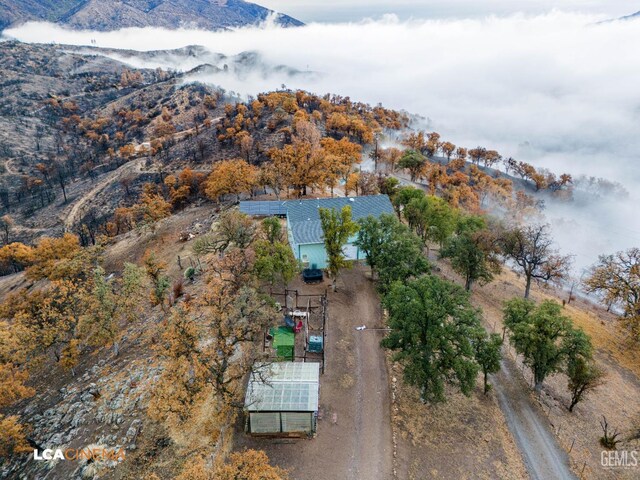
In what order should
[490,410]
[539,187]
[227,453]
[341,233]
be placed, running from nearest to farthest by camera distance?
[227,453], [490,410], [341,233], [539,187]

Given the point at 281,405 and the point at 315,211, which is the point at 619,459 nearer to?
the point at 281,405

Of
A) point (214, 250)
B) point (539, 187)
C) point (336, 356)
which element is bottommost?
point (539, 187)

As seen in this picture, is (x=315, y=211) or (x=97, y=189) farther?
(x=97, y=189)

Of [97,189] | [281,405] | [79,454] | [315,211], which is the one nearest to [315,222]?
[315,211]

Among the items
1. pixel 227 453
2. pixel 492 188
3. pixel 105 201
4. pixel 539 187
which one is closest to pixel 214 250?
pixel 227 453

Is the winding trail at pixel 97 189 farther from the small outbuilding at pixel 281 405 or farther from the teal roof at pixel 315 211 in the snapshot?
the small outbuilding at pixel 281 405

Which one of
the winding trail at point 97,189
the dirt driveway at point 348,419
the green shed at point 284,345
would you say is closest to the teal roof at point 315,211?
the dirt driveway at point 348,419

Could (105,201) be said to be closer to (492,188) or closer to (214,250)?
(214,250)
